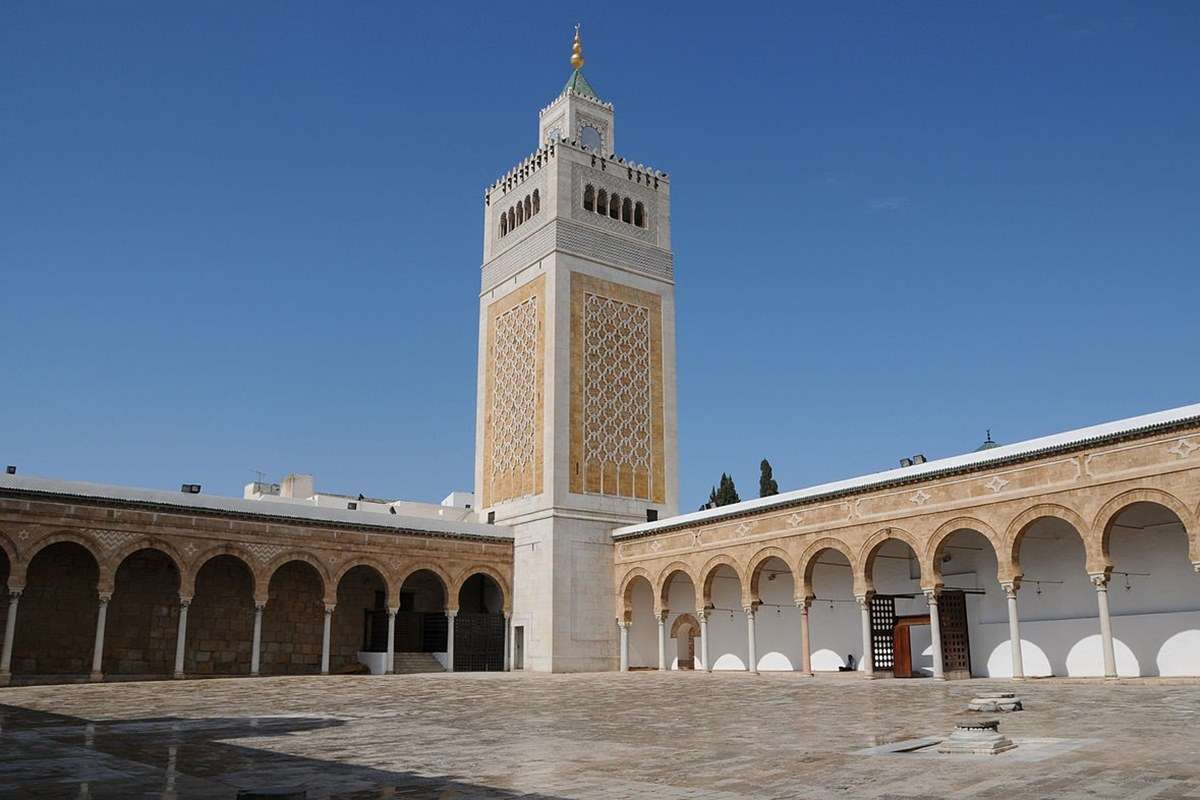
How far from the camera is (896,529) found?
18594 millimetres

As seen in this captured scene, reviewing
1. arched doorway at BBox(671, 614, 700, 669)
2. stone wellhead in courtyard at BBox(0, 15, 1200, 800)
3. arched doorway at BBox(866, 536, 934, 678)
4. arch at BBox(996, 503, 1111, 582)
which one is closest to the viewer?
stone wellhead in courtyard at BBox(0, 15, 1200, 800)

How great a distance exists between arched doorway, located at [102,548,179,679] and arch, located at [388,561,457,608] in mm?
4833

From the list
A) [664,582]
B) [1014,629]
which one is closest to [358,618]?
[664,582]

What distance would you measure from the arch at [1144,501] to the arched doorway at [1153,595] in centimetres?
124

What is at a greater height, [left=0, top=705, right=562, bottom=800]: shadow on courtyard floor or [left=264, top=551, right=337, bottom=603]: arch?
[left=264, top=551, right=337, bottom=603]: arch

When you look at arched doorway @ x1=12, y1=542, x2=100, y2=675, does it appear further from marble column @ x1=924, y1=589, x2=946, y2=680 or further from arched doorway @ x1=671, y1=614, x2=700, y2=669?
marble column @ x1=924, y1=589, x2=946, y2=680

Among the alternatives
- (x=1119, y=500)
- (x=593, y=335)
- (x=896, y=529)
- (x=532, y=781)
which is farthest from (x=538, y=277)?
(x=532, y=781)

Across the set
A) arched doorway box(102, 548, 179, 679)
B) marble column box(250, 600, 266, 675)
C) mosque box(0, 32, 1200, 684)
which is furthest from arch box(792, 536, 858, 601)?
arched doorway box(102, 548, 179, 679)

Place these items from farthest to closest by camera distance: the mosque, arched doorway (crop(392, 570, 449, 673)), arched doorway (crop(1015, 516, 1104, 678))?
1. arched doorway (crop(392, 570, 449, 673))
2. arched doorway (crop(1015, 516, 1104, 678))
3. the mosque

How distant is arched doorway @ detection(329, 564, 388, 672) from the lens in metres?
A: 25.5

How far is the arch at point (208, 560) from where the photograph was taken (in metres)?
21.5

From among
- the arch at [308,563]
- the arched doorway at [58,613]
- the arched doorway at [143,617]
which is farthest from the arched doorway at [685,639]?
the arched doorway at [58,613]

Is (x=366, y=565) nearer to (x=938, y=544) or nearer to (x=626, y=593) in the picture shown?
(x=626, y=593)

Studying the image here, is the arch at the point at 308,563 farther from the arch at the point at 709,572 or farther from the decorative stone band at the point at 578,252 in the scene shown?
the decorative stone band at the point at 578,252
